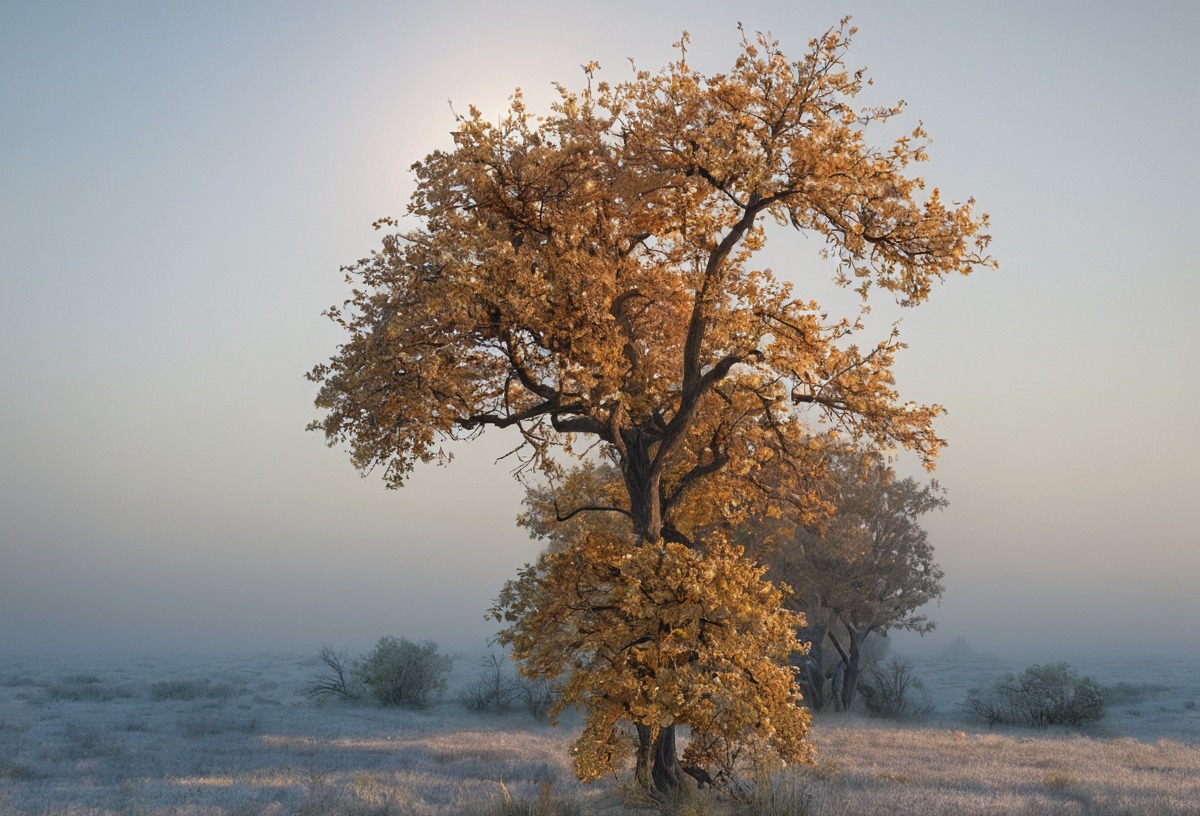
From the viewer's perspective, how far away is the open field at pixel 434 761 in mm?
13891

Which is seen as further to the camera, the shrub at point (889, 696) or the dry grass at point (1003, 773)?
the shrub at point (889, 696)

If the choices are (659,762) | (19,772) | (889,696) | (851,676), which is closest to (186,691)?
(19,772)

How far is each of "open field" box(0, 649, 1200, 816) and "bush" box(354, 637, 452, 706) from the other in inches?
35.4

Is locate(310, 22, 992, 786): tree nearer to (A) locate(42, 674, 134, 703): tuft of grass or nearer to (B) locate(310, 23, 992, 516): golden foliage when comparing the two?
(B) locate(310, 23, 992, 516): golden foliage

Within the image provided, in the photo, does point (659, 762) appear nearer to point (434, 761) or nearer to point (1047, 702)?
point (434, 761)

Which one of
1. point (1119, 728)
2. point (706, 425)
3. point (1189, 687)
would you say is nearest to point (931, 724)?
point (1119, 728)

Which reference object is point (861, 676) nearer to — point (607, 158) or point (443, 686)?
point (443, 686)

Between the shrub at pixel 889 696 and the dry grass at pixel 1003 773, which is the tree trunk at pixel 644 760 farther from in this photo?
the shrub at pixel 889 696

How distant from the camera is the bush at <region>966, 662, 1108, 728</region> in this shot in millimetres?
32625

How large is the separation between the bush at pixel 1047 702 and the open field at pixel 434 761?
92cm

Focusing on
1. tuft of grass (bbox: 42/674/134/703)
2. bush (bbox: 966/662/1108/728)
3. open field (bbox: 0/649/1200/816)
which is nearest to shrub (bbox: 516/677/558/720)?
open field (bbox: 0/649/1200/816)

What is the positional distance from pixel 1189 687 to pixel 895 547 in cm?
2145

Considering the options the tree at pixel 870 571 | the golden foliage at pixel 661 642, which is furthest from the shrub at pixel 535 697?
the golden foliage at pixel 661 642

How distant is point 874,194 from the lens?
1303 cm
